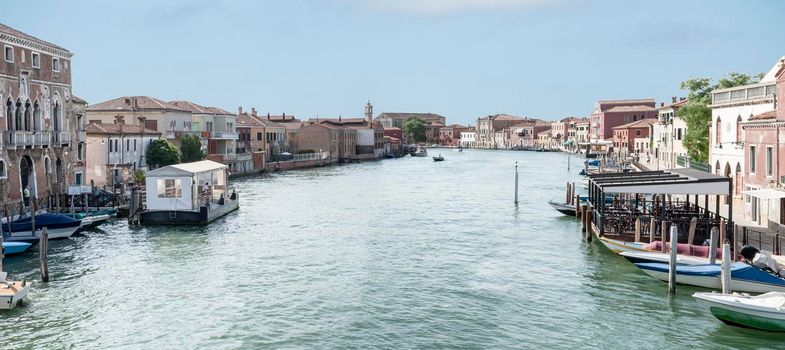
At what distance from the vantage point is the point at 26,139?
111 feet

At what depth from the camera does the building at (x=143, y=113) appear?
195ft

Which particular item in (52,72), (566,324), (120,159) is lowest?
(566,324)

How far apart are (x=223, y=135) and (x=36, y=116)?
34.1 m

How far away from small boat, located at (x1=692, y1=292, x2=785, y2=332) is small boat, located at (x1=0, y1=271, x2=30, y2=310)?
1570cm

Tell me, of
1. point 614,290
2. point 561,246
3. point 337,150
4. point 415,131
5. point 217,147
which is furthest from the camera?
point 415,131

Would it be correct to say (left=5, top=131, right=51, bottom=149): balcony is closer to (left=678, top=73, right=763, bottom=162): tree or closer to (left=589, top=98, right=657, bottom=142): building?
Result: (left=678, top=73, right=763, bottom=162): tree

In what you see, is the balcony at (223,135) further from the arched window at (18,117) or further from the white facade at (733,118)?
the white facade at (733,118)

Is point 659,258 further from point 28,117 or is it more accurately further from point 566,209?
point 28,117

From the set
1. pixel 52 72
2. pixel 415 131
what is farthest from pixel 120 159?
pixel 415 131

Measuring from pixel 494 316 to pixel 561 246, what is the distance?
35.5 feet

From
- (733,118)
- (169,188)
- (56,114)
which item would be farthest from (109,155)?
(733,118)

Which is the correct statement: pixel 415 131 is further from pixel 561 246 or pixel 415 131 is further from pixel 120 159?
pixel 561 246

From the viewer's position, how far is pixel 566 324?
56.5ft

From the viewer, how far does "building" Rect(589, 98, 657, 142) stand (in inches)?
5079
